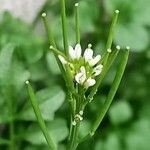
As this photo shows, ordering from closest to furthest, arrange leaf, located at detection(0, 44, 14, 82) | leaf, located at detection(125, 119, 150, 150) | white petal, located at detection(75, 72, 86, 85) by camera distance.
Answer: white petal, located at detection(75, 72, 86, 85) < leaf, located at detection(0, 44, 14, 82) < leaf, located at detection(125, 119, 150, 150)

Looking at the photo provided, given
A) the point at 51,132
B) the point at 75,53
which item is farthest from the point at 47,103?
the point at 75,53

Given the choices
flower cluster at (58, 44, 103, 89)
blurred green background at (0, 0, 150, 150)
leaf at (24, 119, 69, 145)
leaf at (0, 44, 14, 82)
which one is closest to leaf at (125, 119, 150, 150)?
blurred green background at (0, 0, 150, 150)

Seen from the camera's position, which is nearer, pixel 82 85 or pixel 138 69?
pixel 82 85

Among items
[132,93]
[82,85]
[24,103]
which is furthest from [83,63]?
[132,93]

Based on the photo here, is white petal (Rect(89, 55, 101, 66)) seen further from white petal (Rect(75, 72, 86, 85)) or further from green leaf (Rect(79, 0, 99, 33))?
green leaf (Rect(79, 0, 99, 33))

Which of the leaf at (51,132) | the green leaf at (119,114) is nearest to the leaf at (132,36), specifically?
the green leaf at (119,114)

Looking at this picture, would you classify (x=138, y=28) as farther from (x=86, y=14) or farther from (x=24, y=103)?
(x=24, y=103)

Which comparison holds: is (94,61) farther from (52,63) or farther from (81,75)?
(52,63)
